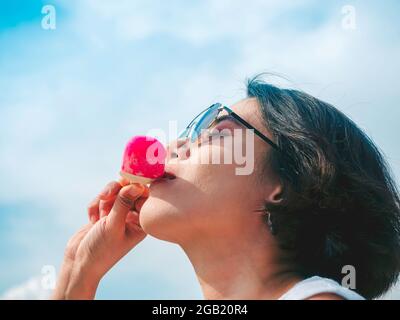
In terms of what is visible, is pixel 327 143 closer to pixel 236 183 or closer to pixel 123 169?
pixel 236 183

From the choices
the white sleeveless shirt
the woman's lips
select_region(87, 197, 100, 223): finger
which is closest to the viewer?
the white sleeveless shirt

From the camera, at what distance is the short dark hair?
2.97 meters

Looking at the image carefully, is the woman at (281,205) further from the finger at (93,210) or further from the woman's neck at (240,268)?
the finger at (93,210)

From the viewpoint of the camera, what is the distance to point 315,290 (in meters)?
2.59

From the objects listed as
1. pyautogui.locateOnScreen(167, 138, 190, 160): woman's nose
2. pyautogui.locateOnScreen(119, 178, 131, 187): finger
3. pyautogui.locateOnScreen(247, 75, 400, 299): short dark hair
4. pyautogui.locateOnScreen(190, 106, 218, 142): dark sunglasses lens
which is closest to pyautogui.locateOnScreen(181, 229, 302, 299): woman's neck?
pyautogui.locateOnScreen(247, 75, 400, 299): short dark hair

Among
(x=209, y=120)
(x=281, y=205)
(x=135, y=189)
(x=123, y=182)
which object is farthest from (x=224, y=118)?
(x=123, y=182)

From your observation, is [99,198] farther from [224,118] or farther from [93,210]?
[224,118]

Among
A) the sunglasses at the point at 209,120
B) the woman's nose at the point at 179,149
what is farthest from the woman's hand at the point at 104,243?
the sunglasses at the point at 209,120

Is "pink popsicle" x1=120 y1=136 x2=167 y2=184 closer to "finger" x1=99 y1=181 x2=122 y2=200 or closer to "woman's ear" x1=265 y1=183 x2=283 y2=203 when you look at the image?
"finger" x1=99 y1=181 x2=122 y2=200

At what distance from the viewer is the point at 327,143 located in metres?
3.06

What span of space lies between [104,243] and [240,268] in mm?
1097

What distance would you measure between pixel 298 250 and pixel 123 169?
1060mm
